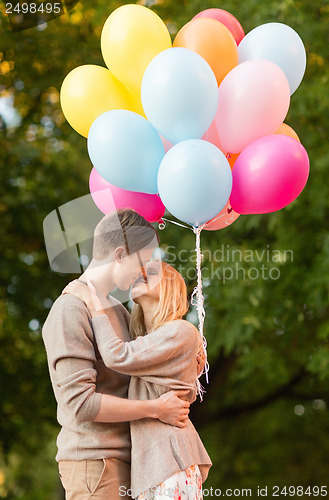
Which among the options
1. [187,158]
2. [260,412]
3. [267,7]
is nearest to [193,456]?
[187,158]

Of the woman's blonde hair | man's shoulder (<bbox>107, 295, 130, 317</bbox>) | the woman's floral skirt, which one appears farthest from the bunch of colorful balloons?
the woman's floral skirt

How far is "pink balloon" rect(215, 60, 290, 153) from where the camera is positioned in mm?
2176

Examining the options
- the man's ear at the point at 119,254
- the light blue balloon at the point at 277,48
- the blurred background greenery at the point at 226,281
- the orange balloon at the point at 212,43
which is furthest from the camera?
the blurred background greenery at the point at 226,281

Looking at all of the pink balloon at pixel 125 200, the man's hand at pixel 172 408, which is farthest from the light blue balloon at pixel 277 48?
the man's hand at pixel 172 408

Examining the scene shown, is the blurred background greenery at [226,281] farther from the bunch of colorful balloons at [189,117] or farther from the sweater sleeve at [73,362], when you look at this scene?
the sweater sleeve at [73,362]

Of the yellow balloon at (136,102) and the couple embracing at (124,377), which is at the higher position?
the yellow balloon at (136,102)

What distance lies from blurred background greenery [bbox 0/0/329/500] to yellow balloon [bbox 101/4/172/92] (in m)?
2.24

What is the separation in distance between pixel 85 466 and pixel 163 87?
1.19 metres

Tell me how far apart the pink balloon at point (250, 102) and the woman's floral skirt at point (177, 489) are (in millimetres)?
1121

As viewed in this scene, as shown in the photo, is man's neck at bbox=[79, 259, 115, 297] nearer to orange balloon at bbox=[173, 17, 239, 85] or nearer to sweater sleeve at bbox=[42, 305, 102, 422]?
sweater sleeve at bbox=[42, 305, 102, 422]

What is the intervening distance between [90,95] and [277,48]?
70 cm

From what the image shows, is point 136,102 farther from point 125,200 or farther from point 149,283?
point 149,283

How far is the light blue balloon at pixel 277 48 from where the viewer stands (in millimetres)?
2346

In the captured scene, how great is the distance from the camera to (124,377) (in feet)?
6.81
